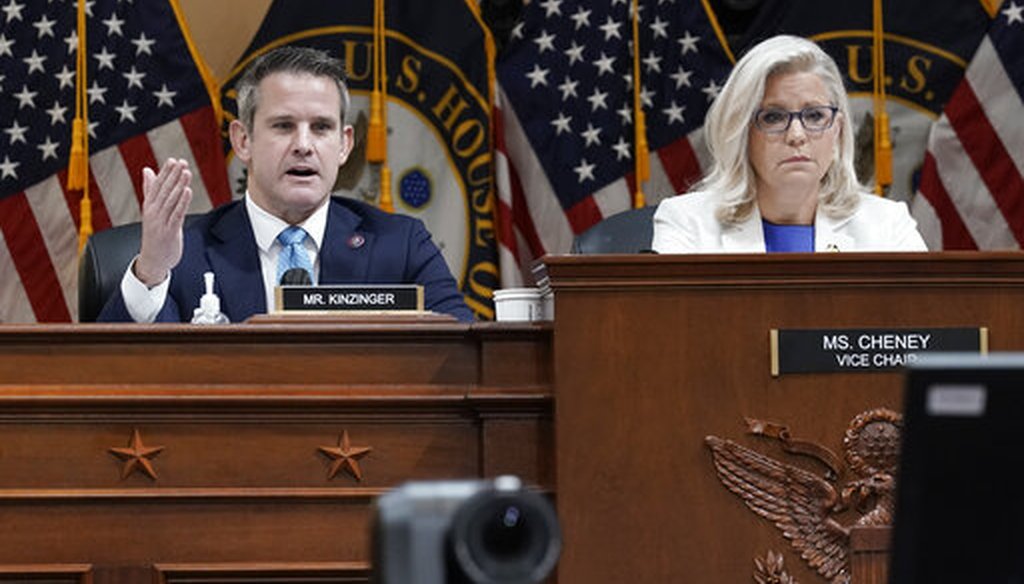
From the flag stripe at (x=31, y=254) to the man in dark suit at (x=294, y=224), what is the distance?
5.56ft

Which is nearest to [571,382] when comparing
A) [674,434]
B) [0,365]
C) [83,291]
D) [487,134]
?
[674,434]

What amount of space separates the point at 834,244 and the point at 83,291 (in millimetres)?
1837

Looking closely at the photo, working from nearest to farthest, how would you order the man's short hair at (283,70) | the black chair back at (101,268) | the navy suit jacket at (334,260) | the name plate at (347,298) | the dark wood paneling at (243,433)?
1. the dark wood paneling at (243,433)
2. the name plate at (347,298)
3. the navy suit jacket at (334,260)
4. the black chair back at (101,268)
5. the man's short hair at (283,70)

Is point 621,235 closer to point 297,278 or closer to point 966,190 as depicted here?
point 297,278

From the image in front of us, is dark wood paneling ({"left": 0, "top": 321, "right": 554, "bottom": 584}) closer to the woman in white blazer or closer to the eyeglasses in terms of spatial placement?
the woman in white blazer

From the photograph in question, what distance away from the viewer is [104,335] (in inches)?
120

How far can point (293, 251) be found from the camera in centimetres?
412

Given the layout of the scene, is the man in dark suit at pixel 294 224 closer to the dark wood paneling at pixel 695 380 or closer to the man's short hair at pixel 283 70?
the man's short hair at pixel 283 70

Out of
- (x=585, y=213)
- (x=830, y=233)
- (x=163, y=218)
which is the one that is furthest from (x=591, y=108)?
(x=163, y=218)

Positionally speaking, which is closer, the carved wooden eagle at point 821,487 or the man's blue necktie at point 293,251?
the carved wooden eagle at point 821,487

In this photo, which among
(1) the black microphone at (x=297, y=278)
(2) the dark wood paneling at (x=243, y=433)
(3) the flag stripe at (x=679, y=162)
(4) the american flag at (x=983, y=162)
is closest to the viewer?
(2) the dark wood paneling at (x=243, y=433)

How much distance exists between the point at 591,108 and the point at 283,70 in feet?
6.04

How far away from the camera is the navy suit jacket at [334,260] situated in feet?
13.1

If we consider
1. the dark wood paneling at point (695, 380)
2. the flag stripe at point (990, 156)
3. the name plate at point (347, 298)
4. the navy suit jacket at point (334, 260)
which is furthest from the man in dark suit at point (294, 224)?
the flag stripe at point (990, 156)
